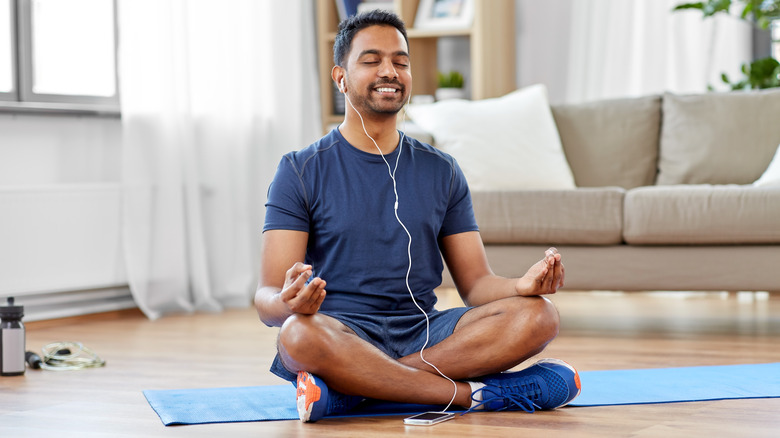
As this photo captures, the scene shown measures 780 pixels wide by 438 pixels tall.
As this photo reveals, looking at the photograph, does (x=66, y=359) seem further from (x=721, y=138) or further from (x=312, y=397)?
(x=721, y=138)

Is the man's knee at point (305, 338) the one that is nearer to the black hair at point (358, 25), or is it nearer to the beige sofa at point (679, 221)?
the black hair at point (358, 25)

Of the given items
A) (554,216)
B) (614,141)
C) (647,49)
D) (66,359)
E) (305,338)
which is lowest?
(66,359)

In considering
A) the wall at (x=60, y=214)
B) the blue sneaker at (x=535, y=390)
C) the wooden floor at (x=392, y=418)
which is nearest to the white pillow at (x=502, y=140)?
the wooden floor at (x=392, y=418)

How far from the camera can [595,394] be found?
2189mm

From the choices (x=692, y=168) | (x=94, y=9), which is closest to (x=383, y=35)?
(x=692, y=168)

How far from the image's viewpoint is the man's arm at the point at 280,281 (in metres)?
1.76

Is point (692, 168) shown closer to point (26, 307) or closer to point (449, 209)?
point (449, 209)

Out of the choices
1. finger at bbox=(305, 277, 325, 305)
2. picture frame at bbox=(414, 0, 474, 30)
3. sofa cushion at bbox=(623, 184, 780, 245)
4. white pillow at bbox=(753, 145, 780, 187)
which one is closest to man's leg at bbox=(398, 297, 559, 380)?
finger at bbox=(305, 277, 325, 305)

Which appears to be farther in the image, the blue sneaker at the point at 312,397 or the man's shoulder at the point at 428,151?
the man's shoulder at the point at 428,151

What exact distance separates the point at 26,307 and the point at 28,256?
0.64 ft

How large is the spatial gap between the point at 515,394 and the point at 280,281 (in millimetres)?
522

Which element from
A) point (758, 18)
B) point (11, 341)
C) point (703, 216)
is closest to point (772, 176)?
point (703, 216)

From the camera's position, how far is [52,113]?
3.74 metres

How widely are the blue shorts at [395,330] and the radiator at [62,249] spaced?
6.07 ft
